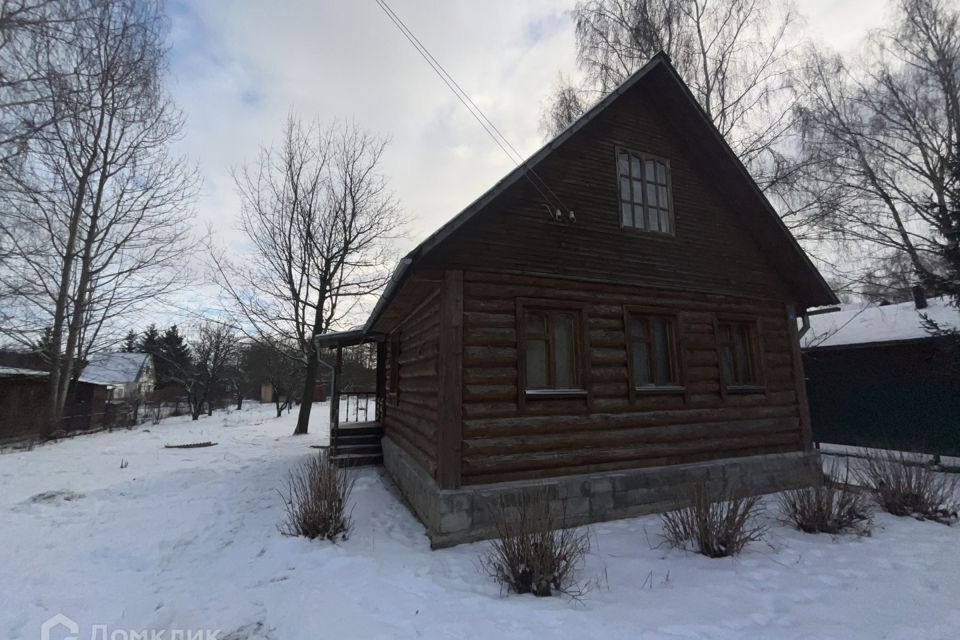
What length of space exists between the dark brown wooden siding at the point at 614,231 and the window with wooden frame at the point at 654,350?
25.6 inches

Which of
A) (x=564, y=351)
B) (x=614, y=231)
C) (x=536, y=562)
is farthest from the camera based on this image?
(x=614, y=231)

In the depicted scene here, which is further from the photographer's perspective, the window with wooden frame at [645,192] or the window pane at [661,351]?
the window with wooden frame at [645,192]

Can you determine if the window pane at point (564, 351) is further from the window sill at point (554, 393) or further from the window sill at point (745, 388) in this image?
the window sill at point (745, 388)

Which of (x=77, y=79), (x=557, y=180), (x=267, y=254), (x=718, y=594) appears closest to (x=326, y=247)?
(x=267, y=254)

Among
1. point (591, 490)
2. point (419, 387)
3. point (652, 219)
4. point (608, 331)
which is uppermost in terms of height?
point (652, 219)

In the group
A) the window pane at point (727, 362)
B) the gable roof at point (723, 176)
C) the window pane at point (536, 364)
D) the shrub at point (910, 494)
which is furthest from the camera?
the window pane at point (727, 362)

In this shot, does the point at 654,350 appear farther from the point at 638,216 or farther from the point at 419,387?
the point at 419,387

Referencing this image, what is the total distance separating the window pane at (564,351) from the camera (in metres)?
6.82

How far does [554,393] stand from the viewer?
6496mm

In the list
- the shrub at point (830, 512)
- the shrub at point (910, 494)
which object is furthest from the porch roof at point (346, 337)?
the shrub at point (910, 494)

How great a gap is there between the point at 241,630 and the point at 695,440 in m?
7.11

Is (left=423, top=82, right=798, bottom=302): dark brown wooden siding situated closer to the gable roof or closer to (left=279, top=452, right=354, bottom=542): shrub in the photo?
the gable roof

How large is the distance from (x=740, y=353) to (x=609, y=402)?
3.81 m

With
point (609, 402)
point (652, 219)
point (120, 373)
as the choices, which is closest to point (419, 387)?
point (609, 402)
